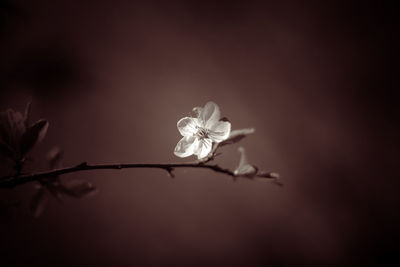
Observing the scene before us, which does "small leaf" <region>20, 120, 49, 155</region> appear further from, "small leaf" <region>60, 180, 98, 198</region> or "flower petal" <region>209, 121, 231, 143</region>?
"flower petal" <region>209, 121, 231, 143</region>

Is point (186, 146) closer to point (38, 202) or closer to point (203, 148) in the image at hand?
point (203, 148)

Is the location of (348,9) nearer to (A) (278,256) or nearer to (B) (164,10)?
(B) (164,10)

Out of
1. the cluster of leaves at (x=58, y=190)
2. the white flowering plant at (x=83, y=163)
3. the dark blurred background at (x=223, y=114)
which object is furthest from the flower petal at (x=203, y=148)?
the dark blurred background at (x=223, y=114)

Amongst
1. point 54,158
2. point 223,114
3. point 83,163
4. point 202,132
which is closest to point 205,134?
point 202,132

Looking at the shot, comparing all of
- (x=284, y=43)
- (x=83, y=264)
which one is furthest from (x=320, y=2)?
(x=83, y=264)

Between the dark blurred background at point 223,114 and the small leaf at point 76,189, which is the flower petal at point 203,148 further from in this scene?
the dark blurred background at point 223,114

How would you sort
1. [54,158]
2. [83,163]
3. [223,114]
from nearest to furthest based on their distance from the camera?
[83,163]
[54,158]
[223,114]
